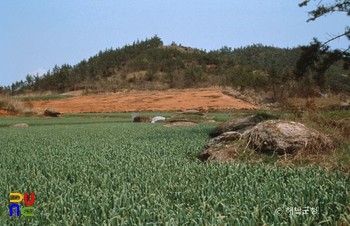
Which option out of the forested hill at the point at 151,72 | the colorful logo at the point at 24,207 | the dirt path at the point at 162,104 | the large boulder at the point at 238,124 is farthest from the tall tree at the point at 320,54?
the forested hill at the point at 151,72

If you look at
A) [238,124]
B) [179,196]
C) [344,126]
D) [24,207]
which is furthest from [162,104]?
[24,207]

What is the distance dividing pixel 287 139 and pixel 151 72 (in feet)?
209

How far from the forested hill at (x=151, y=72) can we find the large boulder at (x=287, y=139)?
41544 millimetres

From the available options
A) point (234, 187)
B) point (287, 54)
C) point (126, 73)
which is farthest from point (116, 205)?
point (287, 54)

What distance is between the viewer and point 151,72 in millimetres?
69250

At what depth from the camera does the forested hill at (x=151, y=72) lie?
5958 cm

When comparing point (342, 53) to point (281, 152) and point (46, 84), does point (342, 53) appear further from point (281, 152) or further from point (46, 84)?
point (46, 84)

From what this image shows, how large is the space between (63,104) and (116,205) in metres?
44.3

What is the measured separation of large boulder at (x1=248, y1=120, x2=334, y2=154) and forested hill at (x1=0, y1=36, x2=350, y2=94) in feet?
136

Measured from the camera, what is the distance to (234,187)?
13.1ft

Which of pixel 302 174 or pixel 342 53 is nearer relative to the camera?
pixel 302 174

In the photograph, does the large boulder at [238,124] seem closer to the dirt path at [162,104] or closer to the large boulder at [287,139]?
the large boulder at [287,139]

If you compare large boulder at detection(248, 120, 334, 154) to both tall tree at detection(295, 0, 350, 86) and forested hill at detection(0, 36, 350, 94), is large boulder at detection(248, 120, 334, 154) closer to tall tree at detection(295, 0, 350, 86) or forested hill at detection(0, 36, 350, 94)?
tall tree at detection(295, 0, 350, 86)

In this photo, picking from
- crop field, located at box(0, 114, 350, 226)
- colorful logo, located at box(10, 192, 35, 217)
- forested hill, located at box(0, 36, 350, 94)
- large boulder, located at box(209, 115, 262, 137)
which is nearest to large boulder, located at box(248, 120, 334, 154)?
crop field, located at box(0, 114, 350, 226)
